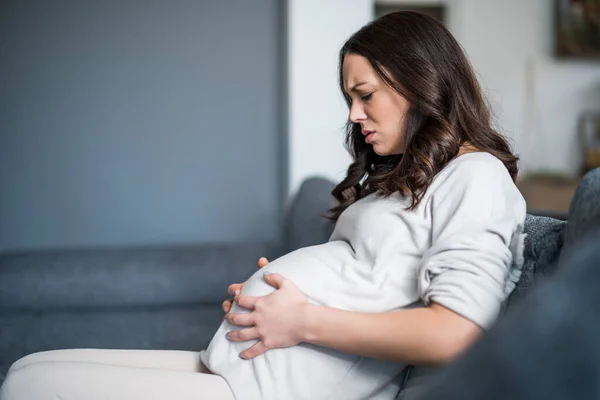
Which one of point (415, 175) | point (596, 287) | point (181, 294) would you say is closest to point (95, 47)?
point (181, 294)

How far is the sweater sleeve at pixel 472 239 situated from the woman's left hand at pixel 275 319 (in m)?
0.19

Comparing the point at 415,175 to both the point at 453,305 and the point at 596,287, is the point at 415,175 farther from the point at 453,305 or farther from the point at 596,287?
the point at 596,287

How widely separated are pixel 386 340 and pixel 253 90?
2.54m

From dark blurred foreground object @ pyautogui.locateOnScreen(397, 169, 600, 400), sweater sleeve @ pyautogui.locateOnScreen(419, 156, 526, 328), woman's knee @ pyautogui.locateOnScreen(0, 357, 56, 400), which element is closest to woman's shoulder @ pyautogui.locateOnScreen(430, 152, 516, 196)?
sweater sleeve @ pyautogui.locateOnScreen(419, 156, 526, 328)

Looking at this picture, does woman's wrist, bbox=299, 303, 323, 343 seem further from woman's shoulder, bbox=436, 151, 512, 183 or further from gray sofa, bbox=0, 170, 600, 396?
gray sofa, bbox=0, 170, 600, 396

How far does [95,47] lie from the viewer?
3.26 meters

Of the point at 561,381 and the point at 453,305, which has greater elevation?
the point at 561,381

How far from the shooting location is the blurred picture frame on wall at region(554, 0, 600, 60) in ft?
17.2

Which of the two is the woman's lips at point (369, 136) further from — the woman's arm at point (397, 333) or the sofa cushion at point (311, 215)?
the sofa cushion at point (311, 215)

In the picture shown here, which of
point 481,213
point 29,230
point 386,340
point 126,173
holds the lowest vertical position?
point 29,230

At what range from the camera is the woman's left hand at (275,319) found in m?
1.01

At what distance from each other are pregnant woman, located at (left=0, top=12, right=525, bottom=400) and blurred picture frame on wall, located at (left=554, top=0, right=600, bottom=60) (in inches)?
177

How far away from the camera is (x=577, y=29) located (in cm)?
525

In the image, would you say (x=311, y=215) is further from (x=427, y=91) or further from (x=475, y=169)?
(x=475, y=169)
